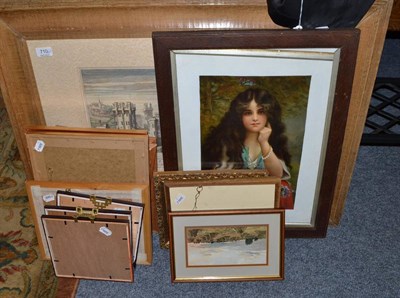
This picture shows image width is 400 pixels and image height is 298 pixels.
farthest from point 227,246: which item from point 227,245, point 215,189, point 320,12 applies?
point 320,12

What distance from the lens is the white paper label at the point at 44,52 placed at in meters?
1.41

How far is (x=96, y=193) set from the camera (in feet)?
4.91

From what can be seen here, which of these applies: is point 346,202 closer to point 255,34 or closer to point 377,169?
point 377,169

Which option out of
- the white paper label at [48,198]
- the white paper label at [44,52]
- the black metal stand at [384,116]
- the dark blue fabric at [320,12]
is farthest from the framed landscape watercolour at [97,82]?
the black metal stand at [384,116]

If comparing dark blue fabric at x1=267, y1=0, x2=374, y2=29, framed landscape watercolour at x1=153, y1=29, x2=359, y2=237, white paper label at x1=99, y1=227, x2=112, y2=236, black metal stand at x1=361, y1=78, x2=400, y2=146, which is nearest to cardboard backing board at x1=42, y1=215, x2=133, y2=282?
white paper label at x1=99, y1=227, x2=112, y2=236

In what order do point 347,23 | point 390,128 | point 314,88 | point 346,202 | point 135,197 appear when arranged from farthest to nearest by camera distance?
point 390,128 < point 346,202 < point 135,197 < point 314,88 < point 347,23

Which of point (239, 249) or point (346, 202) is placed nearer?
point (239, 249)

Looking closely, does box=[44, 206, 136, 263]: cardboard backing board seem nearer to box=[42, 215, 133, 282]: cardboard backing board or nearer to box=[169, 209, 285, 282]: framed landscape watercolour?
box=[42, 215, 133, 282]: cardboard backing board

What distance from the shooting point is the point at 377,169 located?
1.88 metres

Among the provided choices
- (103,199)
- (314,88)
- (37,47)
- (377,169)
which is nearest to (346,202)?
(377,169)

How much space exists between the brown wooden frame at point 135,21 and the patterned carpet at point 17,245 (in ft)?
1.77

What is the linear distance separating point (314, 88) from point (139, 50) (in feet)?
1.53

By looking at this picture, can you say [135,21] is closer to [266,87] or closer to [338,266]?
[266,87]

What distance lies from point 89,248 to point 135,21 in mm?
633
